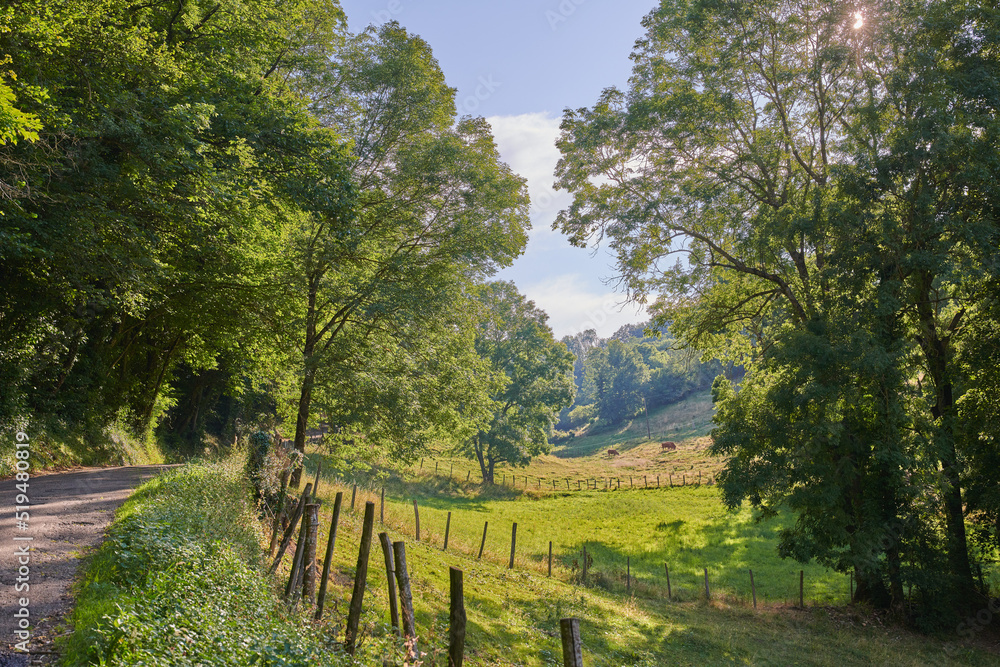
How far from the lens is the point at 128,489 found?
12.1m

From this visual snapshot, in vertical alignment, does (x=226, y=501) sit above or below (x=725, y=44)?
below

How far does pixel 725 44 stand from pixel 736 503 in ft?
47.9

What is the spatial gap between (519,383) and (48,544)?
145 ft

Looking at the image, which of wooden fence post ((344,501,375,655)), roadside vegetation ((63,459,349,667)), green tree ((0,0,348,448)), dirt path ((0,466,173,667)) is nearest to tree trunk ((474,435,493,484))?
green tree ((0,0,348,448))

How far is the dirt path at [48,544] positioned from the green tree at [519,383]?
37.3m

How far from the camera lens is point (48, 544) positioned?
7.21 m

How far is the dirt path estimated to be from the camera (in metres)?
4.82

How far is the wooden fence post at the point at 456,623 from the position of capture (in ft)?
20.7

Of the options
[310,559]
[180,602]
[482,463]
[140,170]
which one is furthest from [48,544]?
[482,463]

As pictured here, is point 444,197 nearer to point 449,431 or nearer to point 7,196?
point 449,431

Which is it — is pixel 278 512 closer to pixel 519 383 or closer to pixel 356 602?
pixel 356 602

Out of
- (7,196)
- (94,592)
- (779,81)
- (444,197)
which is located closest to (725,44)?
(779,81)

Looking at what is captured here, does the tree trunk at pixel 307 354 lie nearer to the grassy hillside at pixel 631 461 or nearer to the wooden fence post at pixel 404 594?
the grassy hillside at pixel 631 461

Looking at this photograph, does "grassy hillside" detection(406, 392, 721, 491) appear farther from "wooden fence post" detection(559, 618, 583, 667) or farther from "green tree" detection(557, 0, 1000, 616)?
"wooden fence post" detection(559, 618, 583, 667)
